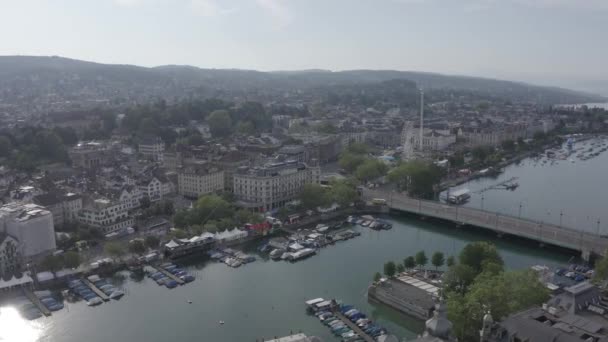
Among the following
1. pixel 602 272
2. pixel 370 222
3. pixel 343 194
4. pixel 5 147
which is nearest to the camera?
pixel 602 272

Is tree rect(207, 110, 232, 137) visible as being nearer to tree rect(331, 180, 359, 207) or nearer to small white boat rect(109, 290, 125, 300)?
tree rect(331, 180, 359, 207)

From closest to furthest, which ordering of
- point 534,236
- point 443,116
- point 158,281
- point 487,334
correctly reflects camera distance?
point 487,334
point 158,281
point 534,236
point 443,116

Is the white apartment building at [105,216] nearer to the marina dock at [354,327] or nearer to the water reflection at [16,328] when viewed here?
the water reflection at [16,328]

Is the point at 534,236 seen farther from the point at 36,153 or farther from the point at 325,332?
the point at 36,153

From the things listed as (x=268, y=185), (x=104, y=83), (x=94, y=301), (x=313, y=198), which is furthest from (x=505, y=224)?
(x=104, y=83)

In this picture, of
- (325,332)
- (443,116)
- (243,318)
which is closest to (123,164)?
(243,318)

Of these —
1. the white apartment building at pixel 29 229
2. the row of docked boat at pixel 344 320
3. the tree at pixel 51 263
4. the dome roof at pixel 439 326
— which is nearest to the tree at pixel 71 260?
the tree at pixel 51 263

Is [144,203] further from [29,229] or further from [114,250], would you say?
[29,229]
